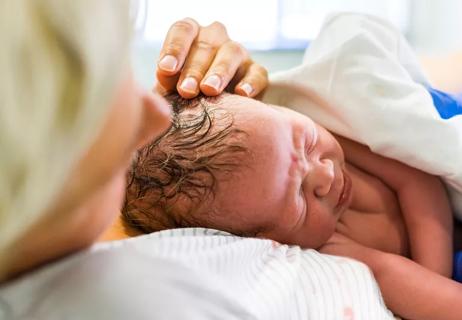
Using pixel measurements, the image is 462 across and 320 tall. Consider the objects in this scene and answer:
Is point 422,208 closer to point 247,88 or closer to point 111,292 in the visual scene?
point 247,88

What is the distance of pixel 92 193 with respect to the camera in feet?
1.35

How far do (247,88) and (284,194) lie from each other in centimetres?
20

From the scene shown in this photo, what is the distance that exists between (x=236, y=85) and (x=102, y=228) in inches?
21.3

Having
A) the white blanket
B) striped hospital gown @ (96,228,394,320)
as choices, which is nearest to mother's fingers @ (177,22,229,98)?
the white blanket

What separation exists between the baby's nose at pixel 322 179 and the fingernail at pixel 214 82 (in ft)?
0.57

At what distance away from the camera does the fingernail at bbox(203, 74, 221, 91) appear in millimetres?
879

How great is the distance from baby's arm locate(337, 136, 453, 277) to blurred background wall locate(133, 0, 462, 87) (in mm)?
1155

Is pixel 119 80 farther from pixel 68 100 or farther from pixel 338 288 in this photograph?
pixel 338 288

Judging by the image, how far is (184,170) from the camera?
788 mm

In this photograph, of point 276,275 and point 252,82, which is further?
point 252,82

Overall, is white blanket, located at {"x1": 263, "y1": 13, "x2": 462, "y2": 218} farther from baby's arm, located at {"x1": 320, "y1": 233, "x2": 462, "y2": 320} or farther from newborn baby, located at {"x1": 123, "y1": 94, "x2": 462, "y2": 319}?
baby's arm, located at {"x1": 320, "y1": 233, "x2": 462, "y2": 320}

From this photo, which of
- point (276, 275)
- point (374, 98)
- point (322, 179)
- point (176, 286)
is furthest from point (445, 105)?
point (176, 286)

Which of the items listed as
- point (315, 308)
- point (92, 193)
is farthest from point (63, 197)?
point (315, 308)

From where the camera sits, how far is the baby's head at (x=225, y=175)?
0.80 m
